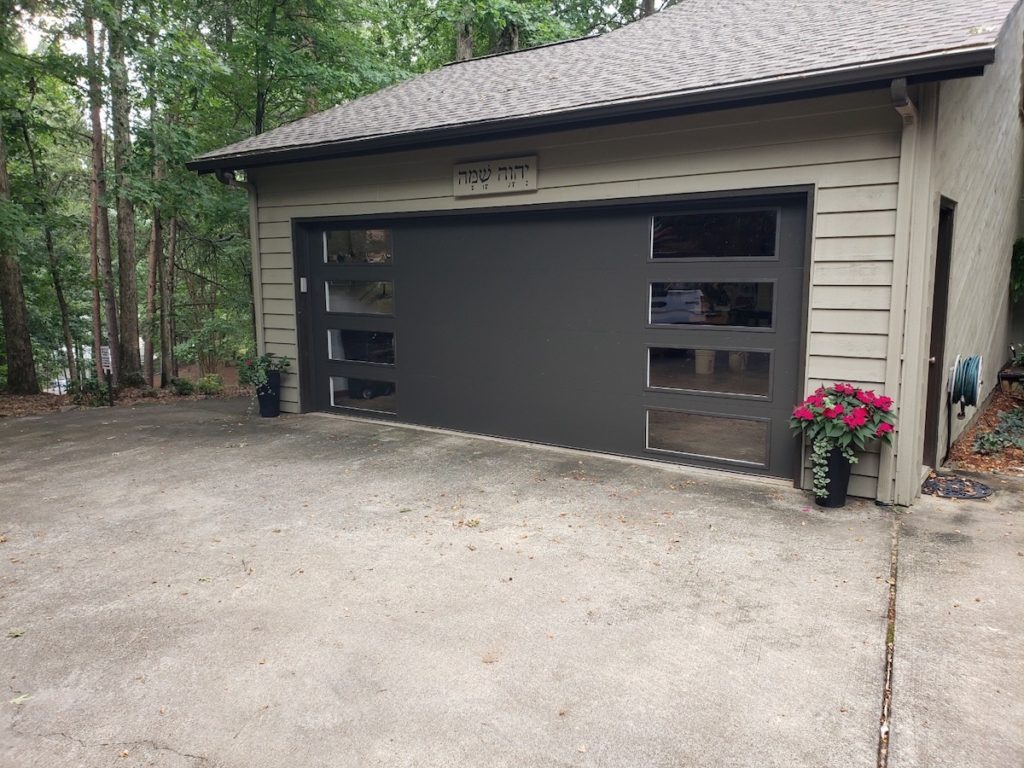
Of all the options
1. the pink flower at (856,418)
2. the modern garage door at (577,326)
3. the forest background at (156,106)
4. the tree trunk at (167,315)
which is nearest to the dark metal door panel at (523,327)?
the modern garage door at (577,326)

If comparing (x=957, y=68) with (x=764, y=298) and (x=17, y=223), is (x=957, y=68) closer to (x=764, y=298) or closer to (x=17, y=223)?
(x=764, y=298)

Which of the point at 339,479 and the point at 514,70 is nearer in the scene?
the point at 339,479

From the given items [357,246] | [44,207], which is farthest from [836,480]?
[44,207]

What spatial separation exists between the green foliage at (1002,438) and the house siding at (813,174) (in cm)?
218

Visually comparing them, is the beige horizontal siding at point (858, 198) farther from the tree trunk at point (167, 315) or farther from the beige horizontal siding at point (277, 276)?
the tree trunk at point (167, 315)

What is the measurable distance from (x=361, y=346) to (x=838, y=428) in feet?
15.8

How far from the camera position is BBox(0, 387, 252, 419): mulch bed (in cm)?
827

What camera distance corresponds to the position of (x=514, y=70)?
7199mm

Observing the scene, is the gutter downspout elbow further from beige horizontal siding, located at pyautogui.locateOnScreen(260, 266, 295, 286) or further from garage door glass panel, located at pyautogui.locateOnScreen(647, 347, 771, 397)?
beige horizontal siding, located at pyautogui.locateOnScreen(260, 266, 295, 286)

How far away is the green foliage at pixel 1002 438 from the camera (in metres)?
5.71

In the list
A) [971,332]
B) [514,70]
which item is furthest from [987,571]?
[514,70]

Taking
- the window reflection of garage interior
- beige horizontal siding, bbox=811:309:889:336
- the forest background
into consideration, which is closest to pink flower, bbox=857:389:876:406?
beige horizontal siding, bbox=811:309:889:336

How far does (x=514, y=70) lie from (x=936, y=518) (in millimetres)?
5837

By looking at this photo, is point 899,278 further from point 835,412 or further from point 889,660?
point 889,660
